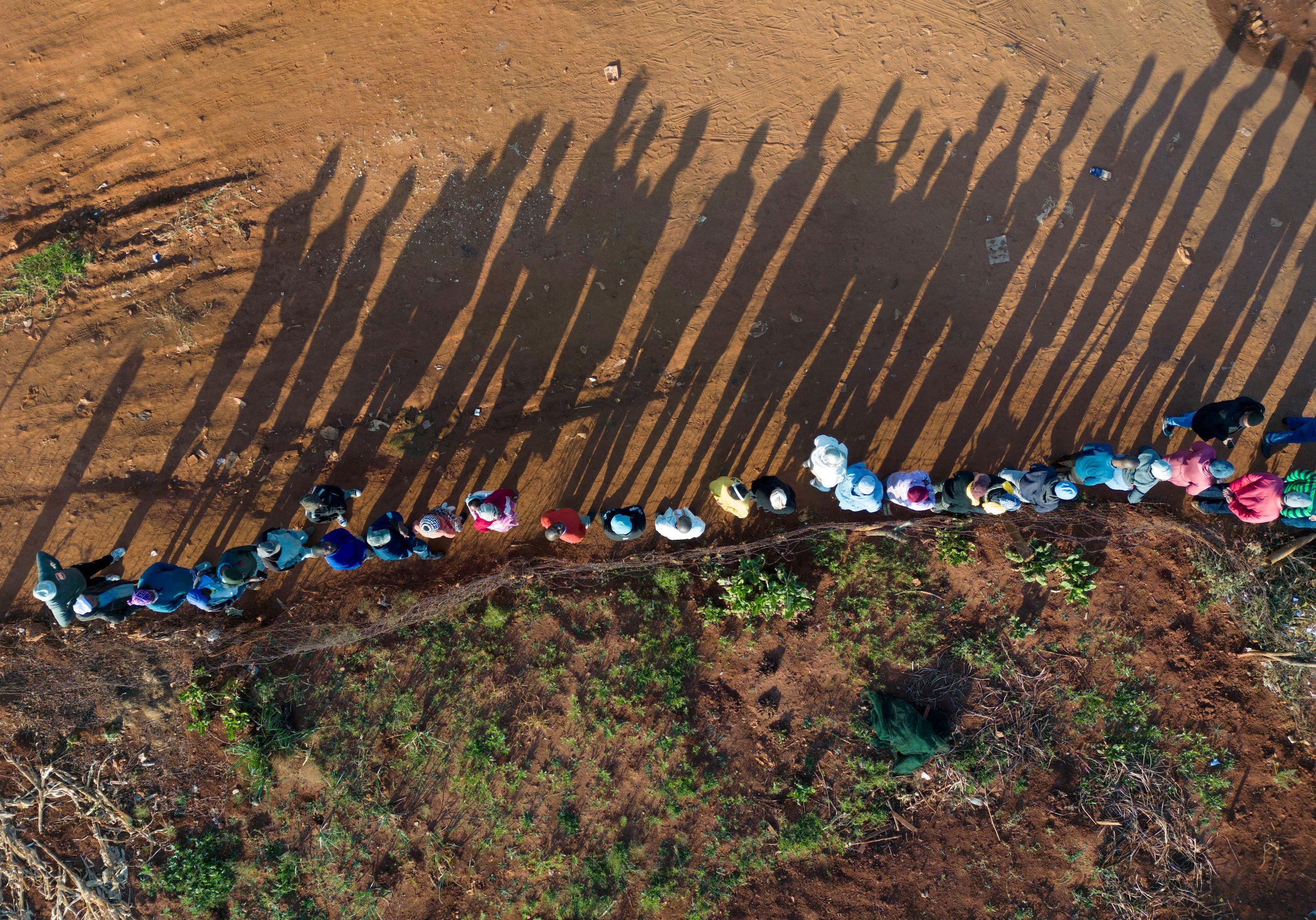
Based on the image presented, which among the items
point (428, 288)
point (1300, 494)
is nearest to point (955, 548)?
point (1300, 494)

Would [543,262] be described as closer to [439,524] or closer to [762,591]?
[439,524]

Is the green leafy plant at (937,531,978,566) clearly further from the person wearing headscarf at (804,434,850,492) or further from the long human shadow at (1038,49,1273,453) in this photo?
the long human shadow at (1038,49,1273,453)

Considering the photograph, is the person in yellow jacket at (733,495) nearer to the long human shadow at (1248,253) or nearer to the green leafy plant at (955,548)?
the green leafy plant at (955,548)

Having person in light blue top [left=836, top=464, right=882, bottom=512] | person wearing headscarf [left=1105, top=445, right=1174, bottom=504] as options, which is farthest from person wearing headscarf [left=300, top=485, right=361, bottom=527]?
person wearing headscarf [left=1105, top=445, right=1174, bottom=504]

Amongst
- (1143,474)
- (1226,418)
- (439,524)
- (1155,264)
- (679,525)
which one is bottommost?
(439,524)

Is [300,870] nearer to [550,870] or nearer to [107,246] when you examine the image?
[550,870]

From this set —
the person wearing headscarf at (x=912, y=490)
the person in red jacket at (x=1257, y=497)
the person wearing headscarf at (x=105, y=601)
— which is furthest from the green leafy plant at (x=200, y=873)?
the person in red jacket at (x=1257, y=497)
